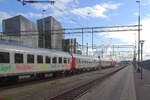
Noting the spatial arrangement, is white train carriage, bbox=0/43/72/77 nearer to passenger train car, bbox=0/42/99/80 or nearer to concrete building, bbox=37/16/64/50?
passenger train car, bbox=0/42/99/80

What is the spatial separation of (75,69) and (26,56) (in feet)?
55.4

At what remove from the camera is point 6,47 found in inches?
619

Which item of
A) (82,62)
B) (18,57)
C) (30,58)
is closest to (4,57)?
(18,57)

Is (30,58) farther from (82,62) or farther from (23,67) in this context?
(82,62)

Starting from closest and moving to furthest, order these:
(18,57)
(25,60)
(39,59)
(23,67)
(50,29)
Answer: (18,57)
(23,67)
(25,60)
(39,59)
(50,29)

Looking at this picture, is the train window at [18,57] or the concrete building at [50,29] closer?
the train window at [18,57]

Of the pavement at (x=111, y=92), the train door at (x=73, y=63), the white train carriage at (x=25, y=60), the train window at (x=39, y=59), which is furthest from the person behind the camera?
the train door at (x=73, y=63)

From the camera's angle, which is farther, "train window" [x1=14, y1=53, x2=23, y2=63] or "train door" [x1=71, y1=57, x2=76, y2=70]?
"train door" [x1=71, y1=57, x2=76, y2=70]

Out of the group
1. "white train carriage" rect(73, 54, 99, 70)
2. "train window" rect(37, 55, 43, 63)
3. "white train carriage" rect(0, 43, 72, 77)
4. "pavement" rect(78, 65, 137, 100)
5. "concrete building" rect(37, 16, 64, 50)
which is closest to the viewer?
"pavement" rect(78, 65, 137, 100)

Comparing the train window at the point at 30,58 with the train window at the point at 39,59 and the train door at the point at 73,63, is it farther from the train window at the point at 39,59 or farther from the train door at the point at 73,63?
the train door at the point at 73,63

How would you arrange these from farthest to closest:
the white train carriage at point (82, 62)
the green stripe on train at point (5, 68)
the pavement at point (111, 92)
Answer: the white train carriage at point (82, 62) → the green stripe on train at point (5, 68) → the pavement at point (111, 92)

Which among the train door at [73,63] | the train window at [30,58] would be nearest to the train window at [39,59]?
the train window at [30,58]

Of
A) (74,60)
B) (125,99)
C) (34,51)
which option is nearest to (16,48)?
(34,51)

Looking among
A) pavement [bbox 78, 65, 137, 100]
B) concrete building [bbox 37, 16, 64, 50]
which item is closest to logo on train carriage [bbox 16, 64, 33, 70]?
pavement [bbox 78, 65, 137, 100]
